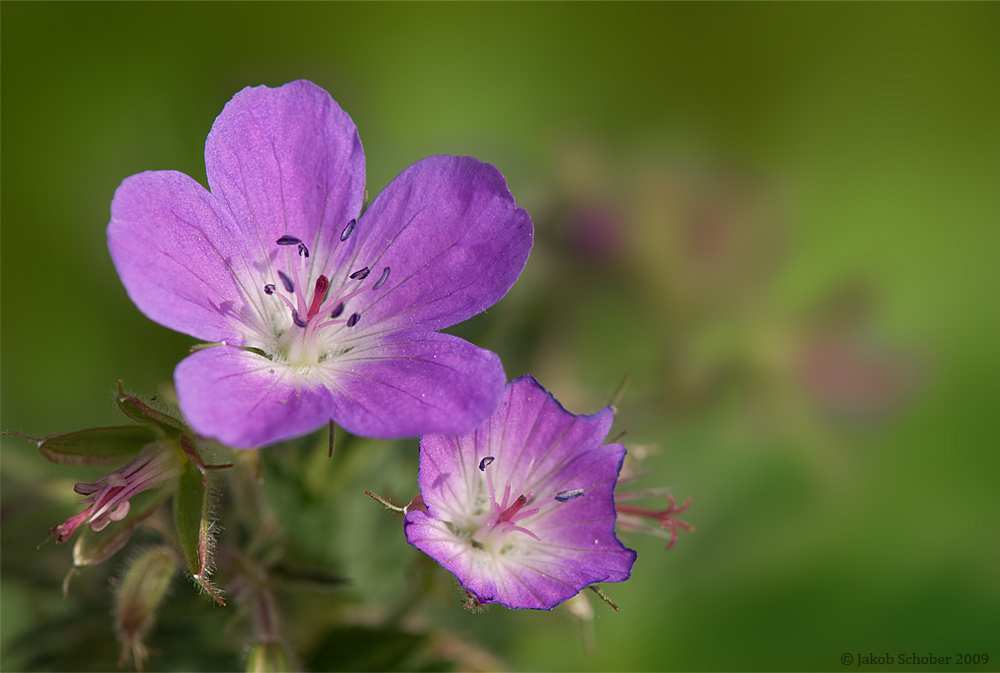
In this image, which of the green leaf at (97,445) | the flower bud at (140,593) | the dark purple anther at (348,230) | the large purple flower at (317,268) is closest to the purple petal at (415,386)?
the large purple flower at (317,268)

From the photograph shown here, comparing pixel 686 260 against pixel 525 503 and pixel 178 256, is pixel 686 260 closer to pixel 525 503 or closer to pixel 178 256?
pixel 525 503

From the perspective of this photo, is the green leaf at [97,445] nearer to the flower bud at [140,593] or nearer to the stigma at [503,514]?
the flower bud at [140,593]

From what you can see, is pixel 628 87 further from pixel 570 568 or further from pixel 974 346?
pixel 570 568

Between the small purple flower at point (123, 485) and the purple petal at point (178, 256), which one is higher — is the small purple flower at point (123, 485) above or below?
below

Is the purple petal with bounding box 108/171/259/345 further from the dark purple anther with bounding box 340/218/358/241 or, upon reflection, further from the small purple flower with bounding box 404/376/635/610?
the small purple flower with bounding box 404/376/635/610

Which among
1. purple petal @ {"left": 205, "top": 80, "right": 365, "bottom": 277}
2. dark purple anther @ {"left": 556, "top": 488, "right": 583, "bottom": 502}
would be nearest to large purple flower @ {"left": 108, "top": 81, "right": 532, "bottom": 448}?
purple petal @ {"left": 205, "top": 80, "right": 365, "bottom": 277}

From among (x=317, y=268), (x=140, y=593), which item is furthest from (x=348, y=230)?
(x=140, y=593)

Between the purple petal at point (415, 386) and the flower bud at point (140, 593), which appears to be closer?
the purple petal at point (415, 386)

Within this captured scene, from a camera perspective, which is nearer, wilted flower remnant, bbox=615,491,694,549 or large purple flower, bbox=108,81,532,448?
large purple flower, bbox=108,81,532,448
